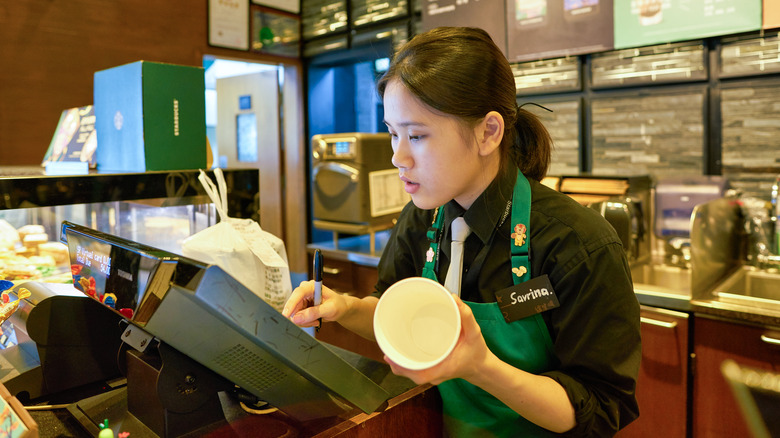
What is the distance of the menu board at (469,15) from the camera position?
3.48 metres

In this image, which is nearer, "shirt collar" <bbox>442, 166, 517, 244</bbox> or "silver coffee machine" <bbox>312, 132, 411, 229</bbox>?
"shirt collar" <bbox>442, 166, 517, 244</bbox>

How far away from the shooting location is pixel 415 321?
0.81m

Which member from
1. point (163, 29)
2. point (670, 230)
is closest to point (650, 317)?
point (670, 230)

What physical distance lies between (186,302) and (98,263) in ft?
0.77

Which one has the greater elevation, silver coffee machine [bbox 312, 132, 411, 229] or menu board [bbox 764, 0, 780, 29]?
menu board [bbox 764, 0, 780, 29]

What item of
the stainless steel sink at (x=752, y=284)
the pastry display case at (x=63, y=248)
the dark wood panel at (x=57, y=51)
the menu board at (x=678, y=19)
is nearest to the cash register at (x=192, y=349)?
the pastry display case at (x=63, y=248)

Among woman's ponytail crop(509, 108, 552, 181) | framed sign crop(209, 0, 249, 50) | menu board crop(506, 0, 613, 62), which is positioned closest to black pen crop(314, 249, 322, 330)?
woman's ponytail crop(509, 108, 552, 181)

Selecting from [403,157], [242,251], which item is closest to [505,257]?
[403,157]

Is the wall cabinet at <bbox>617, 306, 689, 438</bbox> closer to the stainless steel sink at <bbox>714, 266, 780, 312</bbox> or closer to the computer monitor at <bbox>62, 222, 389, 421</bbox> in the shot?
the stainless steel sink at <bbox>714, 266, 780, 312</bbox>

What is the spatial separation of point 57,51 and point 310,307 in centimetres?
351

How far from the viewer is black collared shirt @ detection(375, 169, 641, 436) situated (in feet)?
3.18

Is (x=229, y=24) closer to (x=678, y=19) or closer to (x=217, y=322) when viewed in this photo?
(x=678, y=19)

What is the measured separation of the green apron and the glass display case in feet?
2.25

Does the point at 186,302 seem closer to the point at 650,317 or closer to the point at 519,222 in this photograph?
the point at 519,222
